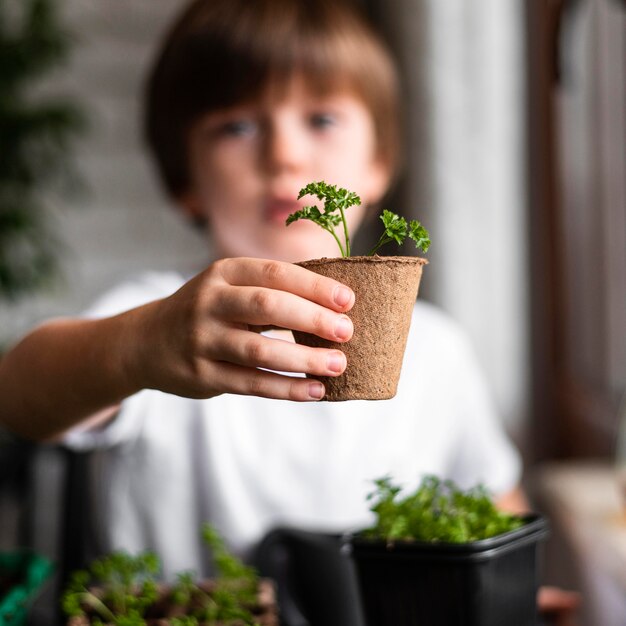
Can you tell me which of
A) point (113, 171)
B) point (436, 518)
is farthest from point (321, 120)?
point (113, 171)

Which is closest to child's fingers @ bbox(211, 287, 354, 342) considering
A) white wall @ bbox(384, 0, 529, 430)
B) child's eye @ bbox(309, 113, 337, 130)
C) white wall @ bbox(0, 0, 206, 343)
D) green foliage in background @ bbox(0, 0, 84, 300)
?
child's eye @ bbox(309, 113, 337, 130)

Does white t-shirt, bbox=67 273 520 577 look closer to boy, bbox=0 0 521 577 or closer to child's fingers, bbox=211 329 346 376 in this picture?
boy, bbox=0 0 521 577

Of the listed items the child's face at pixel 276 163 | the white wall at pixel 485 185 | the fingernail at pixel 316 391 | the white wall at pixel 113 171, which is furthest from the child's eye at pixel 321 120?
the white wall at pixel 113 171

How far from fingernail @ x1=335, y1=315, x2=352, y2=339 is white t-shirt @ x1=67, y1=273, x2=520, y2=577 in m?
0.71

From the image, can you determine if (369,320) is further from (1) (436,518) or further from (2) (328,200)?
(1) (436,518)

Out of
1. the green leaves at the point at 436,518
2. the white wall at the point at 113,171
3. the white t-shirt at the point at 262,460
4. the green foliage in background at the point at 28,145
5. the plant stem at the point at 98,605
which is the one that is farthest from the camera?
the white wall at the point at 113,171

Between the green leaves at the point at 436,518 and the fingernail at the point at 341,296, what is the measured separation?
183mm

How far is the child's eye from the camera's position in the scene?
2.64 feet

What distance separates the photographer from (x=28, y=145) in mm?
2678

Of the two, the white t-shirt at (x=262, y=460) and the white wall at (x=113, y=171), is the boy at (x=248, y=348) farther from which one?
the white wall at (x=113, y=171)

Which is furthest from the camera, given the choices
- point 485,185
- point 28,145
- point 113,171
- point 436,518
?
point 113,171

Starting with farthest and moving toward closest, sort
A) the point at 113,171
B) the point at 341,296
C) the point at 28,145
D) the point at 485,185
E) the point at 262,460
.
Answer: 1. the point at 113,171
2. the point at 28,145
3. the point at 485,185
4. the point at 262,460
5. the point at 341,296

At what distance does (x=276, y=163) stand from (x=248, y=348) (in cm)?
34

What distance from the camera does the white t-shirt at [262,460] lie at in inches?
43.2
